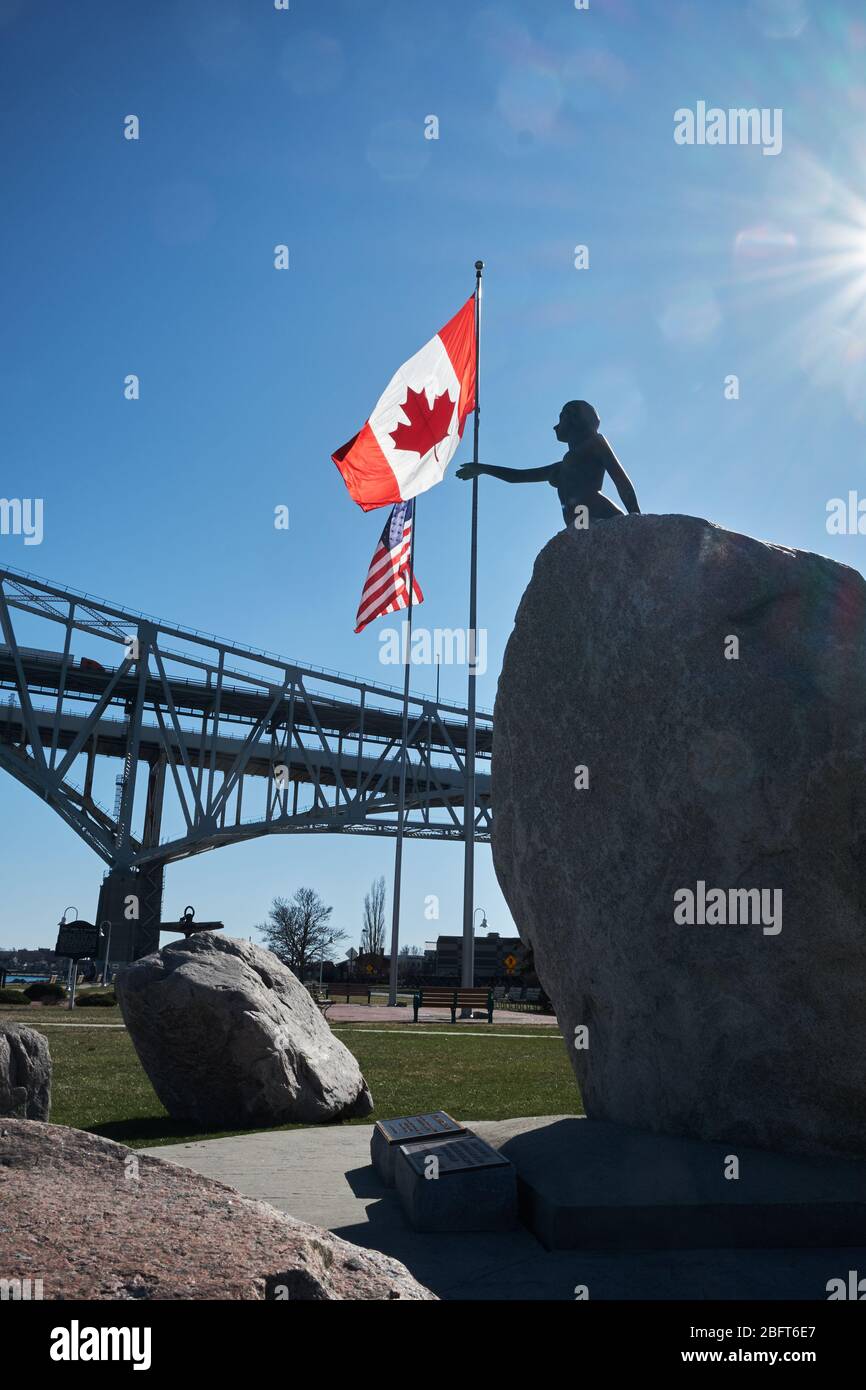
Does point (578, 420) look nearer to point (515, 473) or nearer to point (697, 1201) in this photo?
point (515, 473)

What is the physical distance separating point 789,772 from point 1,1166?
399 centimetres

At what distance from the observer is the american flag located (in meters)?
25.4

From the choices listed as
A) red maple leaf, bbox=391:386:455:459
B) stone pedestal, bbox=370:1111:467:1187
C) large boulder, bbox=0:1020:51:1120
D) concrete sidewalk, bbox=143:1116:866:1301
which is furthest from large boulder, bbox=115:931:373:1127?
red maple leaf, bbox=391:386:455:459

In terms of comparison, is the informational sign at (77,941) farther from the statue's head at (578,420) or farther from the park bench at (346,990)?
the statue's head at (578,420)

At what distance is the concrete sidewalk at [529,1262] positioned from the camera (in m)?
3.99

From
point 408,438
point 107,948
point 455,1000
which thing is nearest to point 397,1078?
point 408,438

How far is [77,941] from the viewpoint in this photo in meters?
32.5

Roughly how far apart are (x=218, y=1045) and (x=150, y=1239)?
6.26 meters

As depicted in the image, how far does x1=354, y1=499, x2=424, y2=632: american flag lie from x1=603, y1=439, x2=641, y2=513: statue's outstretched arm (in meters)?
18.1

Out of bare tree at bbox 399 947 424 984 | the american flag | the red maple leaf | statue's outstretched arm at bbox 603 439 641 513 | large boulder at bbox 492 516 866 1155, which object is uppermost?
the red maple leaf

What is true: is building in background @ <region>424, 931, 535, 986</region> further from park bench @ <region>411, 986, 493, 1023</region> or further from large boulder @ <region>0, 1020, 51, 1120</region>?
large boulder @ <region>0, 1020, 51, 1120</region>

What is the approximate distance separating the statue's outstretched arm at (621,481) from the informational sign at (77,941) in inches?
1133
